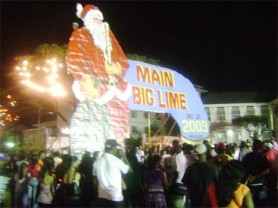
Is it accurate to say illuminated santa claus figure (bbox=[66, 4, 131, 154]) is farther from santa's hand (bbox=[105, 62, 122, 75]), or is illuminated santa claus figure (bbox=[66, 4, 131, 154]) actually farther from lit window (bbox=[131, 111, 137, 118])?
lit window (bbox=[131, 111, 137, 118])

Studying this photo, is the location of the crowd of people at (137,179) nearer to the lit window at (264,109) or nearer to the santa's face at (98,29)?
the santa's face at (98,29)

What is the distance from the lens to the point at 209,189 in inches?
223

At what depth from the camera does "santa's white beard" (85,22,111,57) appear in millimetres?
12125

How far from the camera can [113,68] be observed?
498 inches

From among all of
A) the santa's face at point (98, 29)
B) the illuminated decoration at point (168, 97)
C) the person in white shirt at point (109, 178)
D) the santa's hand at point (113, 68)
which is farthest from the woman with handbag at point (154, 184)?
the santa's face at point (98, 29)

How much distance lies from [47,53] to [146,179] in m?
16.8

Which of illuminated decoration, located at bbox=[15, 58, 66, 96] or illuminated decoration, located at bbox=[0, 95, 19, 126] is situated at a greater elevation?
illuminated decoration, located at bbox=[15, 58, 66, 96]

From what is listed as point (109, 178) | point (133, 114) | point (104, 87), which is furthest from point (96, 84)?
point (133, 114)

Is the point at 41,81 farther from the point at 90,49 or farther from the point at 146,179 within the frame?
the point at 146,179

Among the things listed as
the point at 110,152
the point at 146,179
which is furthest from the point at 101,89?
the point at 110,152

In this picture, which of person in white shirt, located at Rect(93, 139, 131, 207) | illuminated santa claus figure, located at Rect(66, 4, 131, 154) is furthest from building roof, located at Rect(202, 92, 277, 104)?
person in white shirt, located at Rect(93, 139, 131, 207)

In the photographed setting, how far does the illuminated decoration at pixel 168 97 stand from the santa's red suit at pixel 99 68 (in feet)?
1.20

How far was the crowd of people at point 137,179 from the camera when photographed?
627cm

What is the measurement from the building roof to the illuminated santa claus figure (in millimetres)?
48917
